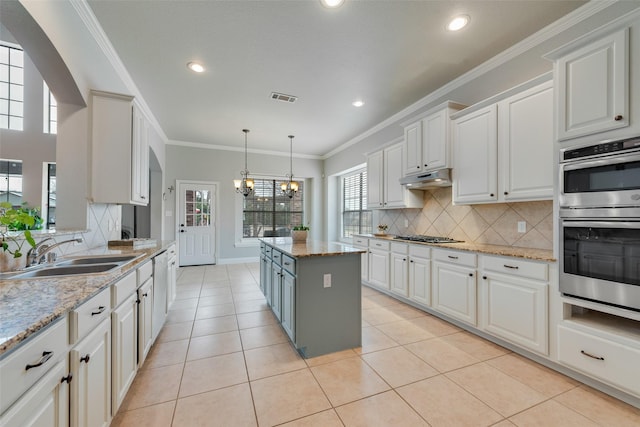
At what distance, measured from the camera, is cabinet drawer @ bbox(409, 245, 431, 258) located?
3076 mm

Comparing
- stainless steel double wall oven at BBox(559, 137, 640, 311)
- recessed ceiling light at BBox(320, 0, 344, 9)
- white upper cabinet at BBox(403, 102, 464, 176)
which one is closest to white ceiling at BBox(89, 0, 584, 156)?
recessed ceiling light at BBox(320, 0, 344, 9)

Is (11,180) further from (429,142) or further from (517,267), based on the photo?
(517,267)

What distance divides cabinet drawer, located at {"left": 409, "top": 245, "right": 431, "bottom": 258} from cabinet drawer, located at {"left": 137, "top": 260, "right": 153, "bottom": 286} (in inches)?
112

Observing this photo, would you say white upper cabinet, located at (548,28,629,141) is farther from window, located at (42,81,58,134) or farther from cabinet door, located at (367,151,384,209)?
window, located at (42,81,58,134)

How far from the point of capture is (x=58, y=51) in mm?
2004

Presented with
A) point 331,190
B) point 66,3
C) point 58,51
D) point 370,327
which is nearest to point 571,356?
point 370,327

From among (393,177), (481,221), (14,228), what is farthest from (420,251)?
(14,228)

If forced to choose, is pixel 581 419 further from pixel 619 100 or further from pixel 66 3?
→ pixel 66 3

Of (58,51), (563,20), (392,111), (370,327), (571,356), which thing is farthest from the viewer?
(392,111)

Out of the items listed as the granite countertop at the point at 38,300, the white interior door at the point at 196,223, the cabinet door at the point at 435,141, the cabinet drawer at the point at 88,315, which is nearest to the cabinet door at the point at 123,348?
the cabinet drawer at the point at 88,315

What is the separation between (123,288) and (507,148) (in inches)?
132

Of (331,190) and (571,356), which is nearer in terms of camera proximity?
(571,356)

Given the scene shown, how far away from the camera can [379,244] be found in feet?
13.0

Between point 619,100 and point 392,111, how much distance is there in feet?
9.52
